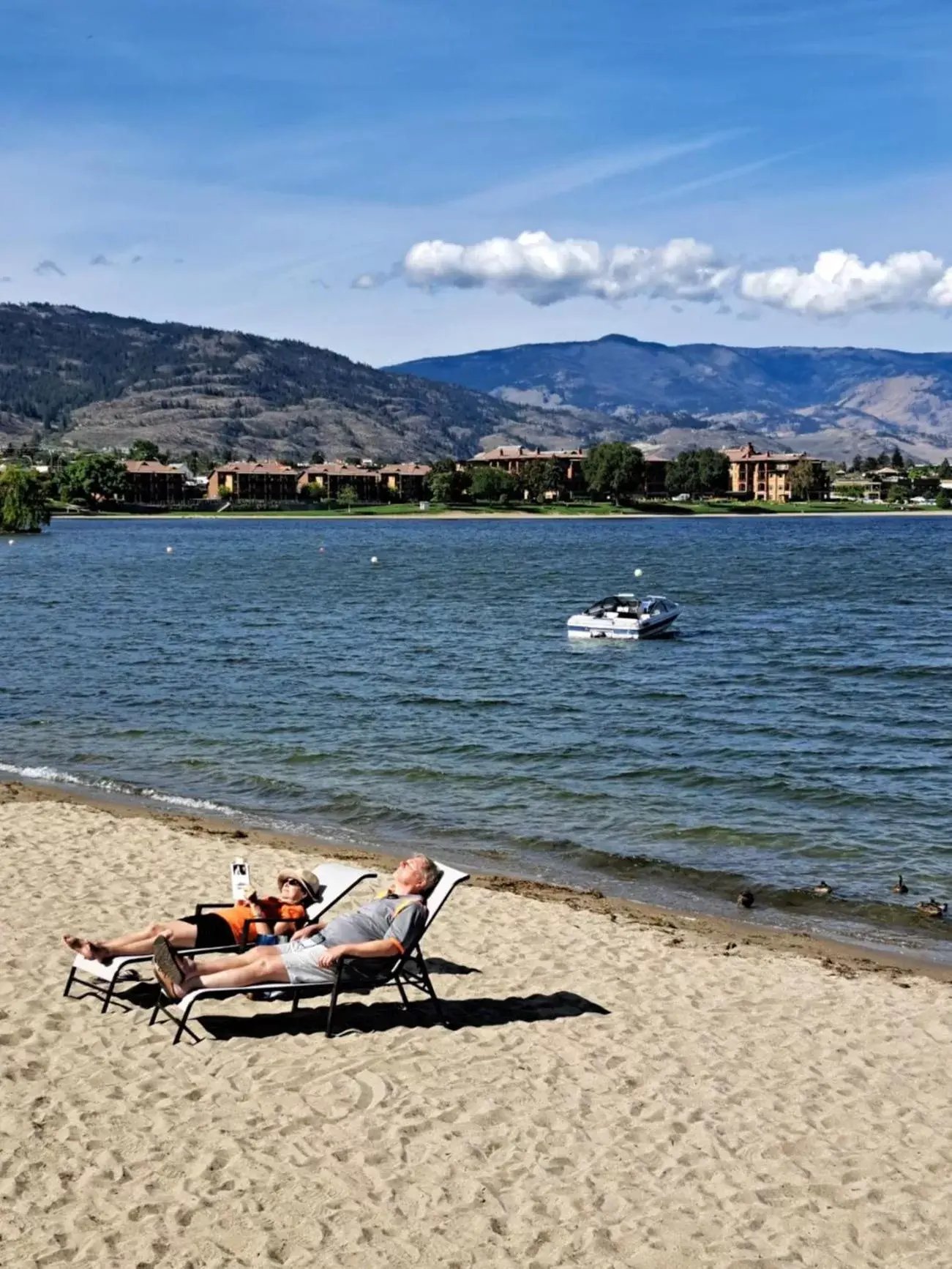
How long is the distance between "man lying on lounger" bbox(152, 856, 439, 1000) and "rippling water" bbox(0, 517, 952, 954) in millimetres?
6353

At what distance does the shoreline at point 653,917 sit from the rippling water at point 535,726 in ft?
2.76

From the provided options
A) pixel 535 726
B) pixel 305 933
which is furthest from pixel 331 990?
pixel 535 726

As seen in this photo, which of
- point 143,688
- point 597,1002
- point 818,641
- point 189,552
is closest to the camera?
point 597,1002

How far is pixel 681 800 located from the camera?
20703 millimetres

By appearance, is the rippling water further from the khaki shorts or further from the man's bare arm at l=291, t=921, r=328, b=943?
the khaki shorts

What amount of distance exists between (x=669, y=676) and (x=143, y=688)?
13604 millimetres

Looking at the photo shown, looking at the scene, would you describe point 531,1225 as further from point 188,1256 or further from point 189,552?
point 189,552

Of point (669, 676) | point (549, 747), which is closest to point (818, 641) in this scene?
point (669, 676)

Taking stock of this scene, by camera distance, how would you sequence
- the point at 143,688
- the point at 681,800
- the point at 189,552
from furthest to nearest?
1. the point at 189,552
2. the point at 143,688
3. the point at 681,800

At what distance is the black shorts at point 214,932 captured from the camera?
10.2m

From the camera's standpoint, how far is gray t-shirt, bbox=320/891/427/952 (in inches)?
391

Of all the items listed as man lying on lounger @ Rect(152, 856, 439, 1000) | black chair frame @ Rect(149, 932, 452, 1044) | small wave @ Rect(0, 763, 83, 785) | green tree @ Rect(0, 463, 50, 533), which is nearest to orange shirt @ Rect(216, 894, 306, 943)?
man lying on lounger @ Rect(152, 856, 439, 1000)

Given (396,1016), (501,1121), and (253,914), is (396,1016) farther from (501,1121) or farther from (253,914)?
(501,1121)

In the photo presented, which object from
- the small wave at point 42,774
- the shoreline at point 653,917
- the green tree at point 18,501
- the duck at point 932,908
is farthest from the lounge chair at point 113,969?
the green tree at point 18,501
